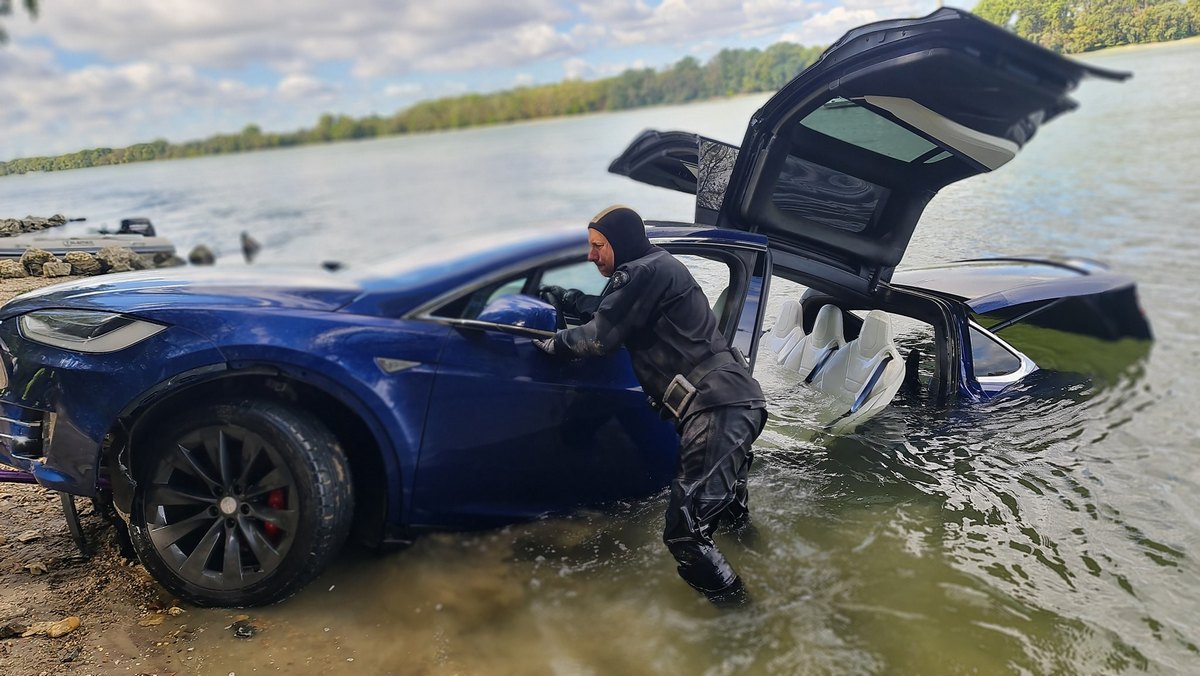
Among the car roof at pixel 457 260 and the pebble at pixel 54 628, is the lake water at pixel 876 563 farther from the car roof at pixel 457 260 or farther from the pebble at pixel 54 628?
Answer: the pebble at pixel 54 628

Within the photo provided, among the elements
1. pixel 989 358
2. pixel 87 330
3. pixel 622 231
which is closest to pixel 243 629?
pixel 87 330

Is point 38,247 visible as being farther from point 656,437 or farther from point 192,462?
point 656,437

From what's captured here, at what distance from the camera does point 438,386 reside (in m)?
2.72

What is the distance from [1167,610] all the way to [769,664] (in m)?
1.74

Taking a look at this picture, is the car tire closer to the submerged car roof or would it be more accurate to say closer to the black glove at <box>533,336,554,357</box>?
the black glove at <box>533,336,554,357</box>

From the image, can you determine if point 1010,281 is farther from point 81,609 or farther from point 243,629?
point 81,609

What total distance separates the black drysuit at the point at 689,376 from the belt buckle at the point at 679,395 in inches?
0.7

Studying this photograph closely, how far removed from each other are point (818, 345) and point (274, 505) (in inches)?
142

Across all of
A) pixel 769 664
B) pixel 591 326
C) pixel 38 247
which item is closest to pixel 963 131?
pixel 591 326

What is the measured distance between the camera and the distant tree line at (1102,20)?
440cm

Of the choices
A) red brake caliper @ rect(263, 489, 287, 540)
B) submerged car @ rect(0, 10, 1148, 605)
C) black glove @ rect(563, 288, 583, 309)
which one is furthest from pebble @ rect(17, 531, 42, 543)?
black glove @ rect(563, 288, 583, 309)

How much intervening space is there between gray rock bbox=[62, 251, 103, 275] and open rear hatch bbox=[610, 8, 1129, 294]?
3.72 meters

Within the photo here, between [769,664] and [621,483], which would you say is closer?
[769,664]

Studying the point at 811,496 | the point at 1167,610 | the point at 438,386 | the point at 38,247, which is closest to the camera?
the point at 438,386
